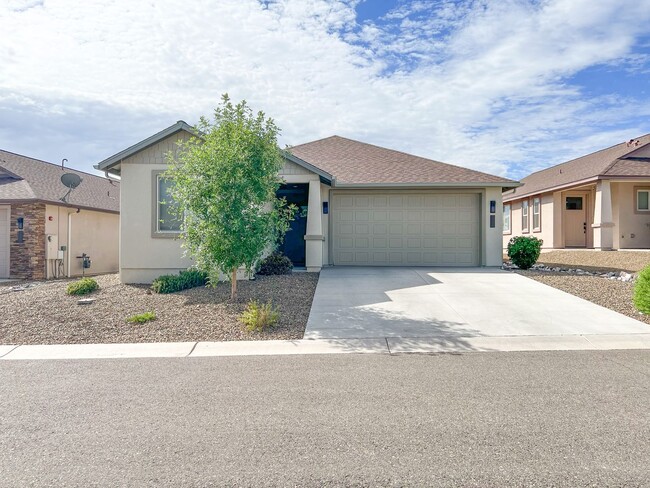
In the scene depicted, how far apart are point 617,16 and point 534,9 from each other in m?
2.60

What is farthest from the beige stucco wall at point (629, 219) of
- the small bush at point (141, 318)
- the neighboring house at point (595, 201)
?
the small bush at point (141, 318)

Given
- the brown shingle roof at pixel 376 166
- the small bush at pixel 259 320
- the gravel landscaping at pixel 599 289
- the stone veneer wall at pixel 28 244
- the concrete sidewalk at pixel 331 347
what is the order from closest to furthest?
the concrete sidewalk at pixel 331 347 → the small bush at pixel 259 320 → the gravel landscaping at pixel 599 289 → the brown shingle roof at pixel 376 166 → the stone veneer wall at pixel 28 244

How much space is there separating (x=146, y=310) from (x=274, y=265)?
14.4ft

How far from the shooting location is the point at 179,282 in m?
10.7

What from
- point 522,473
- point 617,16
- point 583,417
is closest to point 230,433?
point 522,473

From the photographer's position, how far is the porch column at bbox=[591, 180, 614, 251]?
1866 centimetres

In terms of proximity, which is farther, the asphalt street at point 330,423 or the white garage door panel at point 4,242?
the white garage door panel at point 4,242

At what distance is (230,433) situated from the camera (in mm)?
3691

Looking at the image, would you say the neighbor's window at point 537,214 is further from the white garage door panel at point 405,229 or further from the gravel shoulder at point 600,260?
the white garage door panel at point 405,229

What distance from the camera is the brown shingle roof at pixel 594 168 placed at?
18641 mm

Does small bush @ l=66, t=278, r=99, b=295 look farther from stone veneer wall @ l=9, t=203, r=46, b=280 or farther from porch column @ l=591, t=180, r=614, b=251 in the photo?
porch column @ l=591, t=180, r=614, b=251

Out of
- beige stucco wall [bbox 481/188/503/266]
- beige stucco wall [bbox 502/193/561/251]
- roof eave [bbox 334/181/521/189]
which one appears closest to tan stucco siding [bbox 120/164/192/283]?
roof eave [bbox 334/181/521/189]

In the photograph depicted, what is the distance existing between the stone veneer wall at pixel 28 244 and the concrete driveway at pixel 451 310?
35.7ft

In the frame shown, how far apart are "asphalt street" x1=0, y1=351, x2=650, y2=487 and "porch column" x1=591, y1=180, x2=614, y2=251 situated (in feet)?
50.1
